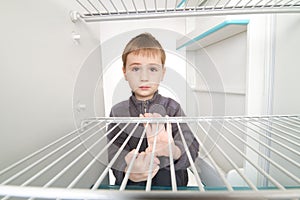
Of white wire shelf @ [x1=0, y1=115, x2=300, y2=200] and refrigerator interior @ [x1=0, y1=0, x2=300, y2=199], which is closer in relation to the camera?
white wire shelf @ [x1=0, y1=115, x2=300, y2=200]

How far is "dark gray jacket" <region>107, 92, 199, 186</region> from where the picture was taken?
2.01ft

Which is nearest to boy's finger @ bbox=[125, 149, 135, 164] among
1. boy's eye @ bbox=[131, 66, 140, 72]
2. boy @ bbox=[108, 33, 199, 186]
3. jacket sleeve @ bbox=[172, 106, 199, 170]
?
boy @ bbox=[108, 33, 199, 186]

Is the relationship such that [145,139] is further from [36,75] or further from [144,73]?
[36,75]

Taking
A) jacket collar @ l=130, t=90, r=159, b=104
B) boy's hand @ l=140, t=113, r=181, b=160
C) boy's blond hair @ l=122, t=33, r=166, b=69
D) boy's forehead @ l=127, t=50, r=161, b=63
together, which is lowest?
boy's hand @ l=140, t=113, r=181, b=160

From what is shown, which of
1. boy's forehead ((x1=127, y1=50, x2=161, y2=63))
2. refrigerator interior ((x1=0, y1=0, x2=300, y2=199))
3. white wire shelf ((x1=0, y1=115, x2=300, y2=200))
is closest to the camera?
white wire shelf ((x1=0, y1=115, x2=300, y2=200))

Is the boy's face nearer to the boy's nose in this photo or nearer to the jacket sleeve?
the boy's nose

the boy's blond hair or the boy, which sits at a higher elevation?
the boy's blond hair

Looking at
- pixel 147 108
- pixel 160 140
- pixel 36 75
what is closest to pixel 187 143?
pixel 160 140

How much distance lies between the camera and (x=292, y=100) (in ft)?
2.29

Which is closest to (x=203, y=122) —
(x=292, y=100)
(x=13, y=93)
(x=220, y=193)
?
(x=292, y=100)

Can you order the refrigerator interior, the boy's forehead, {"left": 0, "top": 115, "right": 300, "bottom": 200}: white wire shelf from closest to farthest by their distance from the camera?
{"left": 0, "top": 115, "right": 300, "bottom": 200}: white wire shelf < the refrigerator interior < the boy's forehead

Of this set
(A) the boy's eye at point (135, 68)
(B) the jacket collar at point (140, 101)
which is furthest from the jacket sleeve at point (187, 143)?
(A) the boy's eye at point (135, 68)

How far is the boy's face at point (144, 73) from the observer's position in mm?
540

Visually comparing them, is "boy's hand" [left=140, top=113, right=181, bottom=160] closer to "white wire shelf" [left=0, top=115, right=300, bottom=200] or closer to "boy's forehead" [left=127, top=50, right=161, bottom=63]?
"white wire shelf" [left=0, top=115, right=300, bottom=200]
